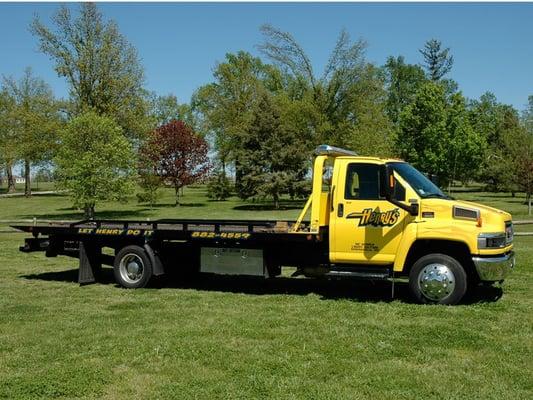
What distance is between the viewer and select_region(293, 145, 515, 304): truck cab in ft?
28.8

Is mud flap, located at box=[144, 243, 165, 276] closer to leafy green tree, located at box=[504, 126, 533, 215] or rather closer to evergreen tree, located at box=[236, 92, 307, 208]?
leafy green tree, located at box=[504, 126, 533, 215]

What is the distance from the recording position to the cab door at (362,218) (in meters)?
9.20

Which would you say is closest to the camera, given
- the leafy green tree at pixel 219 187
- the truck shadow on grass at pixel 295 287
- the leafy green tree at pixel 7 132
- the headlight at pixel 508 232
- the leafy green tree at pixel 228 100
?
the headlight at pixel 508 232

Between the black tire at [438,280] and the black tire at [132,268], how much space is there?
4690mm

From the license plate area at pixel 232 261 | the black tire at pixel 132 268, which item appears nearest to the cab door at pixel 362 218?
the license plate area at pixel 232 261

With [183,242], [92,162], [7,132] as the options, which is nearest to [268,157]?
[92,162]

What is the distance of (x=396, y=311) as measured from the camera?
862 cm

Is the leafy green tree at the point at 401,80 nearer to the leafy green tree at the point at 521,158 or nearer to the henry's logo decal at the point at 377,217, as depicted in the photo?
the leafy green tree at the point at 521,158

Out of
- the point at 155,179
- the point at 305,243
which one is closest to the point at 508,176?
the point at 155,179

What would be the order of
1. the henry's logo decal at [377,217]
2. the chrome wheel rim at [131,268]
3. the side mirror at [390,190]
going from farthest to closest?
the chrome wheel rim at [131,268]
the henry's logo decal at [377,217]
the side mirror at [390,190]

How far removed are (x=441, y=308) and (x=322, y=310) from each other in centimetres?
167

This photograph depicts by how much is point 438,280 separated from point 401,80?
3659 inches

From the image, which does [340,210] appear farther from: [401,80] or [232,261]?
[401,80]

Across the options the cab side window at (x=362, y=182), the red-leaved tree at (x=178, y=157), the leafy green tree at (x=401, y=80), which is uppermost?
the leafy green tree at (x=401, y=80)
